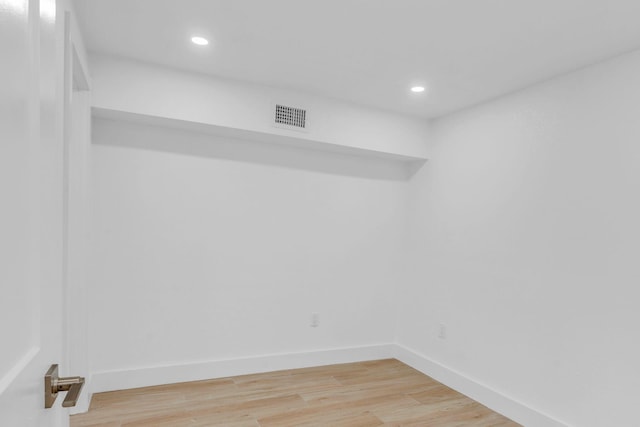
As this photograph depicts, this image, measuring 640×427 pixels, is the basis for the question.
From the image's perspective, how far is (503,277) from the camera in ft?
9.55

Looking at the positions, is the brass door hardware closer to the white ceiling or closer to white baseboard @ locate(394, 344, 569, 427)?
the white ceiling

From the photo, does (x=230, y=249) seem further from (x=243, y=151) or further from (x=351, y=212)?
(x=351, y=212)

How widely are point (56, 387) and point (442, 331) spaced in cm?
316

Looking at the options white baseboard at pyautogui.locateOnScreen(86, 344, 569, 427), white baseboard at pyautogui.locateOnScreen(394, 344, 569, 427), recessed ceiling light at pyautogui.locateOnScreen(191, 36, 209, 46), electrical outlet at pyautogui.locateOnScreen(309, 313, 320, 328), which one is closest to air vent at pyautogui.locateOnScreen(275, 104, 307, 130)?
recessed ceiling light at pyautogui.locateOnScreen(191, 36, 209, 46)

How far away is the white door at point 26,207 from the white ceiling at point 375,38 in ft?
4.51

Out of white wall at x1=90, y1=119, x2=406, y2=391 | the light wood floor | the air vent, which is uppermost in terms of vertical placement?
the air vent

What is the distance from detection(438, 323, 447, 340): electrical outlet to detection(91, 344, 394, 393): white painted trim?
2.13 feet

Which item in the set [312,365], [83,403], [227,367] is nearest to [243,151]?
[227,367]

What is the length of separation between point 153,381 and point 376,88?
9.49 ft

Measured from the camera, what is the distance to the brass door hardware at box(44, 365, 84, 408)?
803mm

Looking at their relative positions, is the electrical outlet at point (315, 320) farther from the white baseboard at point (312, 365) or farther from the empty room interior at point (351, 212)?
the white baseboard at point (312, 365)

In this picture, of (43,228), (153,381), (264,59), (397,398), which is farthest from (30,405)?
(397,398)

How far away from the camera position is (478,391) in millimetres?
3018

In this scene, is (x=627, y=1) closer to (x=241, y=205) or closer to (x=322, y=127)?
(x=322, y=127)
